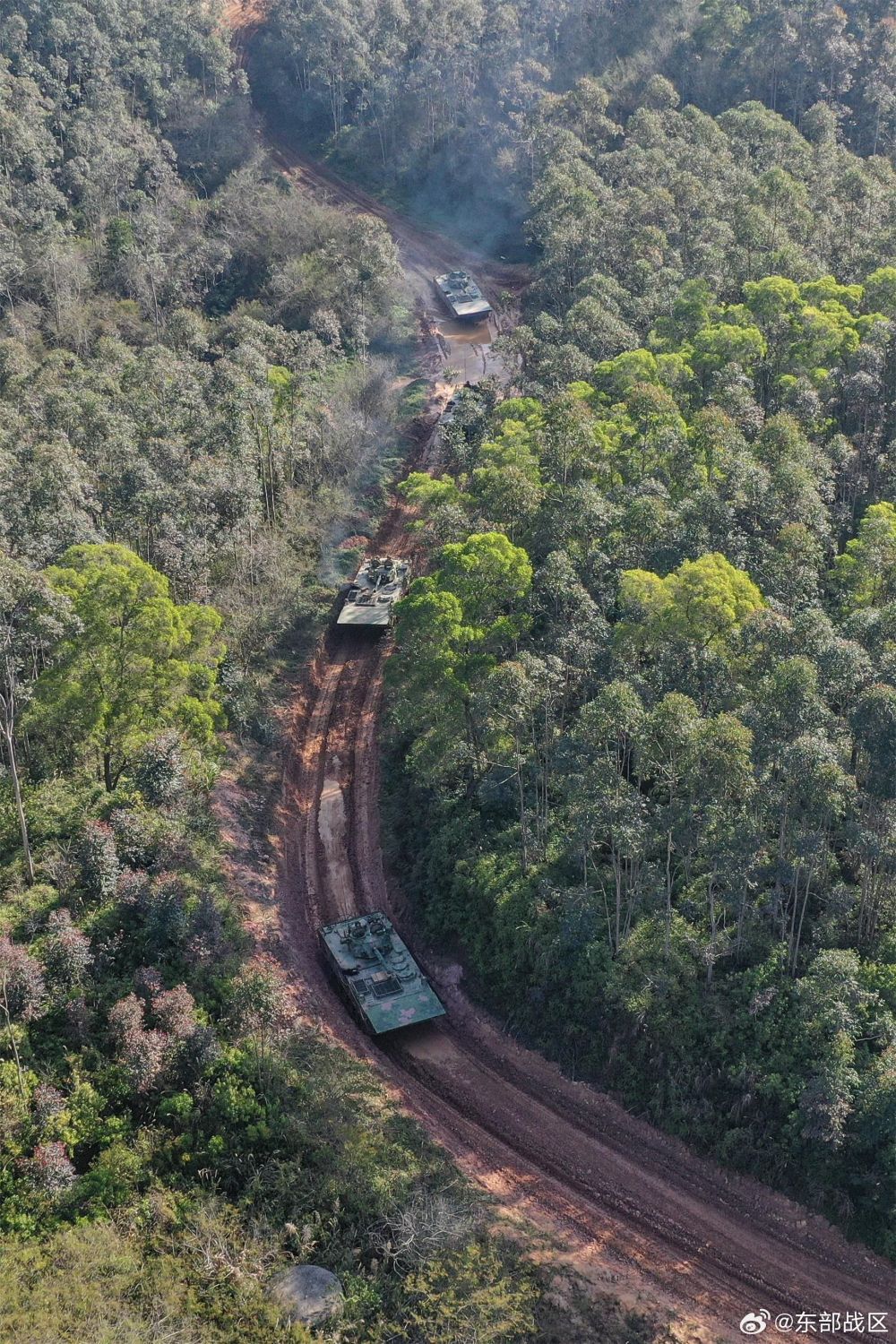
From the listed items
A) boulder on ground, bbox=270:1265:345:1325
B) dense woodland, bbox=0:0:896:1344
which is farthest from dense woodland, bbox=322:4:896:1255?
boulder on ground, bbox=270:1265:345:1325

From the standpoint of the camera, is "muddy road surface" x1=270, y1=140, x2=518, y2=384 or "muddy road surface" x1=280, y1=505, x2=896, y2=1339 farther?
"muddy road surface" x1=270, y1=140, x2=518, y2=384

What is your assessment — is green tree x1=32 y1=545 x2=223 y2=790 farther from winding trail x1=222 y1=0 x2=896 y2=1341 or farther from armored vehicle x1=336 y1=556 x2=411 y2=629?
armored vehicle x1=336 y1=556 x2=411 y2=629

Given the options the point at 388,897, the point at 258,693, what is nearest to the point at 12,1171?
the point at 388,897

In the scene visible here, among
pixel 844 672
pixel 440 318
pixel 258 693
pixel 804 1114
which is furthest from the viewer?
pixel 440 318

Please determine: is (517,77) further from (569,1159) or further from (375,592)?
(569,1159)

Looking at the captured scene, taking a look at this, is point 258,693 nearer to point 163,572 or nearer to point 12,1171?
point 163,572

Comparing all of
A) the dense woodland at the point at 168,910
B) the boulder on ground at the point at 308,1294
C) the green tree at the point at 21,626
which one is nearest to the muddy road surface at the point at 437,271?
the dense woodland at the point at 168,910

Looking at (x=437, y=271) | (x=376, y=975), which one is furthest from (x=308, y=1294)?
(x=437, y=271)
